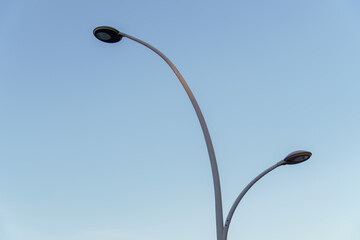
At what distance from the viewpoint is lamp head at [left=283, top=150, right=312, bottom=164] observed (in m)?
8.81

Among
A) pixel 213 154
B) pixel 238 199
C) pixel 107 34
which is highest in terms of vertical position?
pixel 107 34

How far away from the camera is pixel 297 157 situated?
8.91m

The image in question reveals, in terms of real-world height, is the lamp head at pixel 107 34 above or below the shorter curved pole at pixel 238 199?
above

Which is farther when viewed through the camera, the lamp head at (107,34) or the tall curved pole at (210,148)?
the lamp head at (107,34)

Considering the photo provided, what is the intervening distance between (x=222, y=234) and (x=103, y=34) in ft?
17.0

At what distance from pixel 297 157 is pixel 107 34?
515 centimetres

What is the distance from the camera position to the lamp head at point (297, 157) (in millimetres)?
8815

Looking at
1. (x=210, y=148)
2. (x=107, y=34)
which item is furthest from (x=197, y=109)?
(x=107, y=34)

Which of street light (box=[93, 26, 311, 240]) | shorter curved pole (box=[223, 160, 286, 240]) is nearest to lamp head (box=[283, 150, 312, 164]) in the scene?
street light (box=[93, 26, 311, 240])

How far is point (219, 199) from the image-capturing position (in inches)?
297

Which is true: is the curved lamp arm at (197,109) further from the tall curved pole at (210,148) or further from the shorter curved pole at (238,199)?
the shorter curved pole at (238,199)

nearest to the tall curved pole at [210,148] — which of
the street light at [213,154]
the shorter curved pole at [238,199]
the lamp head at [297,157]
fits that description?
the street light at [213,154]

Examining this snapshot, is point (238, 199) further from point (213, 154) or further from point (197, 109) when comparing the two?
point (197, 109)

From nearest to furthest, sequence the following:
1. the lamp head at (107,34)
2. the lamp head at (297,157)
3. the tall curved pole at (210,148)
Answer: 1. the tall curved pole at (210,148)
2. the lamp head at (297,157)
3. the lamp head at (107,34)
